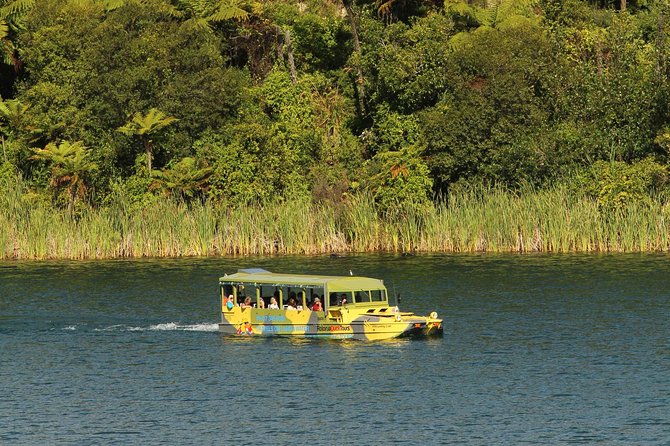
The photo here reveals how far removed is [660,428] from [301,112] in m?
56.1

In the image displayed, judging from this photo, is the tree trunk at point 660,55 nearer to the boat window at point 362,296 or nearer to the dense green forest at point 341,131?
the dense green forest at point 341,131

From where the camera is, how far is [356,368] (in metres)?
42.5

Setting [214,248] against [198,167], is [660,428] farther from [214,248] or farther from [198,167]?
[198,167]

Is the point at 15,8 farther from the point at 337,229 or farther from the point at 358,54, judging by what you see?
the point at 337,229

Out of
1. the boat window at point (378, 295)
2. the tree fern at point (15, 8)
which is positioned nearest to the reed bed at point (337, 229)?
the tree fern at point (15, 8)

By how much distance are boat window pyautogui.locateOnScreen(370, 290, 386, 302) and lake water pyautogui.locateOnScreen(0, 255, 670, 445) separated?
236cm

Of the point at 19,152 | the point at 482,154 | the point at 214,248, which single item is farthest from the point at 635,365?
the point at 19,152

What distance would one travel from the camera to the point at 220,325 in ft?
165

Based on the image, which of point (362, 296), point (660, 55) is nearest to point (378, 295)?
point (362, 296)

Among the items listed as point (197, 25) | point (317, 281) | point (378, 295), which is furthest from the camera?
point (197, 25)

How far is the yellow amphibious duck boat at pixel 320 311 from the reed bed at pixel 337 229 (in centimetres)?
2160

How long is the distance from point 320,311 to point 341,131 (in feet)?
145

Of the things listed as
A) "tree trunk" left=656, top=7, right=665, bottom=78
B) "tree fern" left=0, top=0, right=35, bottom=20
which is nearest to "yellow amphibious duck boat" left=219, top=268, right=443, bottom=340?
"tree trunk" left=656, top=7, right=665, bottom=78

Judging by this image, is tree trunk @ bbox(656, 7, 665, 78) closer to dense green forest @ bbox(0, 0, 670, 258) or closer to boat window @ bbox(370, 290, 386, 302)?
dense green forest @ bbox(0, 0, 670, 258)
